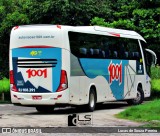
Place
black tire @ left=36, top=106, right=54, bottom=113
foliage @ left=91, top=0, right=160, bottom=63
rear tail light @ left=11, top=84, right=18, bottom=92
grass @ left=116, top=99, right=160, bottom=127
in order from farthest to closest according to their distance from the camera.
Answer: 1. foliage @ left=91, top=0, right=160, bottom=63
2. black tire @ left=36, top=106, right=54, bottom=113
3. rear tail light @ left=11, top=84, right=18, bottom=92
4. grass @ left=116, top=99, right=160, bottom=127

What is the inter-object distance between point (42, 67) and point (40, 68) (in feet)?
0.29

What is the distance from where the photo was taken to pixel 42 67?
2016 cm

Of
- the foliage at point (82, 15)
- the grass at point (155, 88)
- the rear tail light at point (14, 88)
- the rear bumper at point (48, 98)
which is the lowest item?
the grass at point (155, 88)

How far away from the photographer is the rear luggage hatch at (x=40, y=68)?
20.1m

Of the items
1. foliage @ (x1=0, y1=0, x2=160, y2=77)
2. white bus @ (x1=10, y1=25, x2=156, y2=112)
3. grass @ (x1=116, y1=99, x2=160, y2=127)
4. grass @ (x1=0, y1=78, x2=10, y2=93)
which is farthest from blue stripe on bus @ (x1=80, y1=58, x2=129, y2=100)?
grass @ (x1=0, y1=78, x2=10, y2=93)

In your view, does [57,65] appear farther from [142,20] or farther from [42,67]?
[142,20]

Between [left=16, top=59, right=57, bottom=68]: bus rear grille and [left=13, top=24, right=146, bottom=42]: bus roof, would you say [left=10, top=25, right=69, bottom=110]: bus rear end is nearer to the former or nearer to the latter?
[left=16, top=59, right=57, bottom=68]: bus rear grille

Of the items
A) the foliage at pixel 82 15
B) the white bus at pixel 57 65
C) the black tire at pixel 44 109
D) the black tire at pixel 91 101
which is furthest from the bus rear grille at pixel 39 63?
the foliage at pixel 82 15

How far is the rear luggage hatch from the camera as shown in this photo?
790 inches

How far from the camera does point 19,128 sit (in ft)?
47.3

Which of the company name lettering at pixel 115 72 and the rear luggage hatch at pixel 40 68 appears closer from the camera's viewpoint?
the rear luggage hatch at pixel 40 68

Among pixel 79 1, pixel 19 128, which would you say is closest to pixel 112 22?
pixel 79 1

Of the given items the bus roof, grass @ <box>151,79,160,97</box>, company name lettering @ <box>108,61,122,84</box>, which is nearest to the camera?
the bus roof

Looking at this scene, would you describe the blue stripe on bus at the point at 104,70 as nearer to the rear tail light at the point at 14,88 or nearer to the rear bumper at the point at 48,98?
the rear bumper at the point at 48,98
